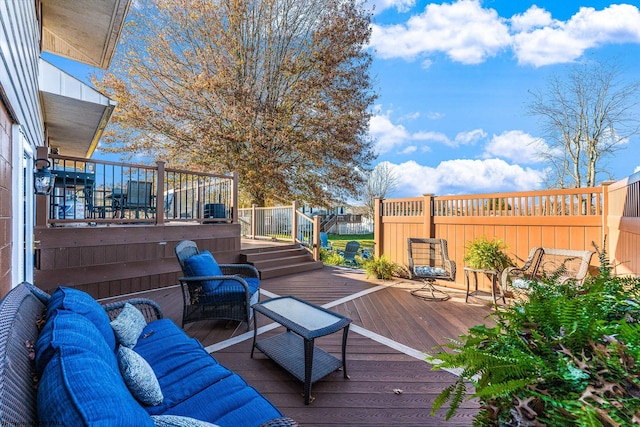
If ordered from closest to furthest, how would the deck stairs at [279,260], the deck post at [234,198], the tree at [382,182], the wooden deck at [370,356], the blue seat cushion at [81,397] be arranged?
the blue seat cushion at [81,397] < the wooden deck at [370,356] < the deck stairs at [279,260] < the deck post at [234,198] < the tree at [382,182]

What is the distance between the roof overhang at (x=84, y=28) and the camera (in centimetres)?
381

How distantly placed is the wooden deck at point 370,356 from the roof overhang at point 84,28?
4.15 meters

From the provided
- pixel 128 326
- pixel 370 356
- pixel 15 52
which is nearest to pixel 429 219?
pixel 370 356

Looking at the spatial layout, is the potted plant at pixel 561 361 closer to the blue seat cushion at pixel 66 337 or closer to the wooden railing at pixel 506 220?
the blue seat cushion at pixel 66 337

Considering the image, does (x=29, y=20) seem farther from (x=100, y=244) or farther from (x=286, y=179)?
(x=286, y=179)

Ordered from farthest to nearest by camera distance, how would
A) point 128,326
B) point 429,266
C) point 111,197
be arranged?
point 111,197 < point 429,266 < point 128,326

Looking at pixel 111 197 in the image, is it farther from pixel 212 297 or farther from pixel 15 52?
pixel 212 297

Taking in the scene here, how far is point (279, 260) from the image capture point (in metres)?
6.73

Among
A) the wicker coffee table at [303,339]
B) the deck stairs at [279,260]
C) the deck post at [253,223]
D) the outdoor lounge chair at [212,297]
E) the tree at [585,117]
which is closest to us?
the wicker coffee table at [303,339]

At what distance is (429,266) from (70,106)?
6696 millimetres

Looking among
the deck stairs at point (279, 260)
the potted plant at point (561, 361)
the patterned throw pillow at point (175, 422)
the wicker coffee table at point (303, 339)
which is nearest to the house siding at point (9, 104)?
the patterned throw pillow at point (175, 422)

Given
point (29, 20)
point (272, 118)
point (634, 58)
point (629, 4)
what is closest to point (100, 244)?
point (29, 20)

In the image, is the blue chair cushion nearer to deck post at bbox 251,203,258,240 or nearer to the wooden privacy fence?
the wooden privacy fence

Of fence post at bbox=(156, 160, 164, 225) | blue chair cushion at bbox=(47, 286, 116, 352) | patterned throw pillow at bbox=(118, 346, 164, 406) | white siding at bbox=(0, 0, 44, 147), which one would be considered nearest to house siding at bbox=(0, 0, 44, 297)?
white siding at bbox=(0, 0, 44, 147)
